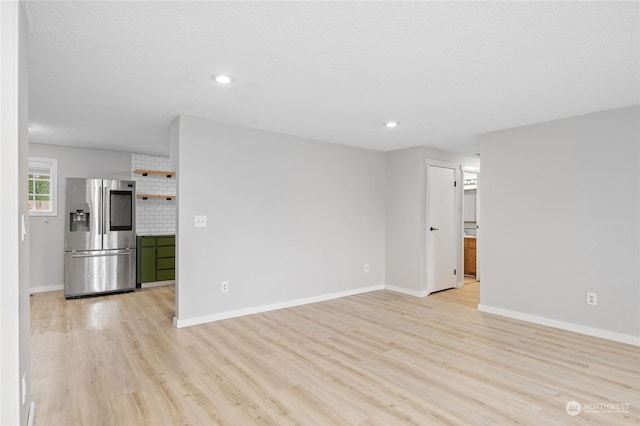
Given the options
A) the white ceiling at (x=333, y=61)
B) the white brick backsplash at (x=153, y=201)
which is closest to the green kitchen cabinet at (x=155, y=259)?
the white brick backsplash at (x=153, y=201)

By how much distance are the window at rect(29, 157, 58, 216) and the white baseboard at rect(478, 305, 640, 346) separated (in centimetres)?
670

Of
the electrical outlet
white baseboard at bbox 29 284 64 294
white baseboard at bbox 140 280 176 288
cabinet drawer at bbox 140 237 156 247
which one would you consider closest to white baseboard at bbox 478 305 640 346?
the electrical outlet

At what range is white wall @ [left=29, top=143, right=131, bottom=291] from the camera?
548cm

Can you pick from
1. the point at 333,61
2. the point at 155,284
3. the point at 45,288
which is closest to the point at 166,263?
the point at 155,284

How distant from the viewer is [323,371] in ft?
8.97

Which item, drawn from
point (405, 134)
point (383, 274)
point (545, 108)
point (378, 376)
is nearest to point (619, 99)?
point (545, 108)

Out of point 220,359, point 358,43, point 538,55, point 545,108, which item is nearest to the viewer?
point 358,43

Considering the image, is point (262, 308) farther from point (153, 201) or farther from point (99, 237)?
point (153, 201)

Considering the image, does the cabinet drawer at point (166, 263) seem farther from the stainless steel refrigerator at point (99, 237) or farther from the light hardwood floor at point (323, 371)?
the light hardwood floor at point (323, 371)

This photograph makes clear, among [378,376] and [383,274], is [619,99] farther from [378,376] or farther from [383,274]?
[383,274]

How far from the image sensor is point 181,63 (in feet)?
8.30

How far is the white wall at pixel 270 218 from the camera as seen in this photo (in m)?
3.92

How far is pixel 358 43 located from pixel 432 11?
503 mm
